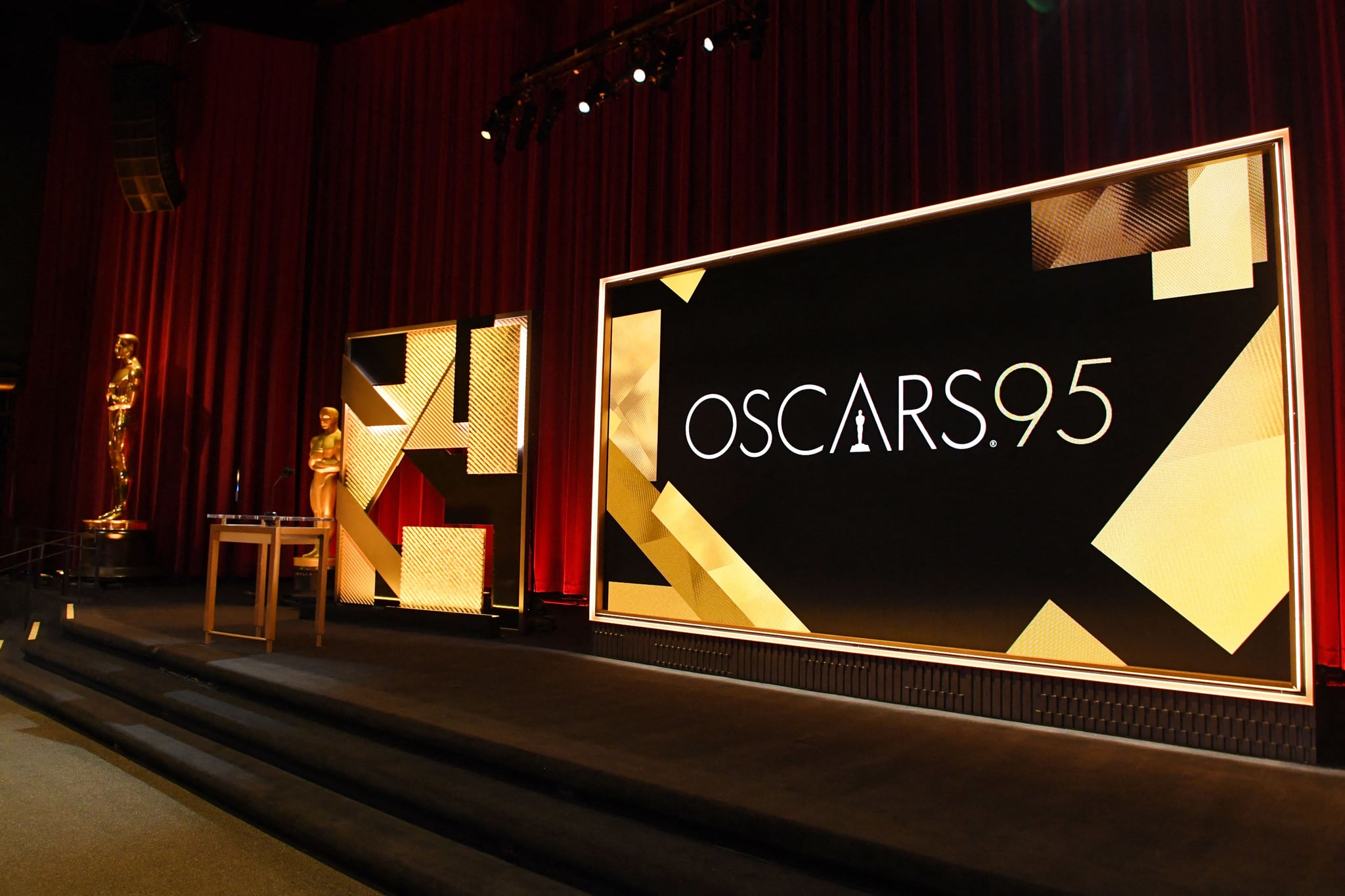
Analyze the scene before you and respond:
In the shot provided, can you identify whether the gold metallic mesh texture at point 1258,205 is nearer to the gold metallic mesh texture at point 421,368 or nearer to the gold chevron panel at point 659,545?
the gold chevron panel at point 659,545

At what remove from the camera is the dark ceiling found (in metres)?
7.93

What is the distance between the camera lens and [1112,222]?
283 centimetres

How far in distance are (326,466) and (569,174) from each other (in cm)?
272

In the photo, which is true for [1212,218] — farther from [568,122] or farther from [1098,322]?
[568,122]

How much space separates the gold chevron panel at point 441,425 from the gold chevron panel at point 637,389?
1.27 m

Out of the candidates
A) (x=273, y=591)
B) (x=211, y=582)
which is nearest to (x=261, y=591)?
(x=211, y=582)

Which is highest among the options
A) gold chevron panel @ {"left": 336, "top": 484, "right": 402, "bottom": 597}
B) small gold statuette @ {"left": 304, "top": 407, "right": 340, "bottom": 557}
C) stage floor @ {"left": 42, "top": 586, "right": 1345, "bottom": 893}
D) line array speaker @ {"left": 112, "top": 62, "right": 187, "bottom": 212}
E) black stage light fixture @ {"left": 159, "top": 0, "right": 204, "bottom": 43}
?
black stage light fixture @ {"left": 159, "top": 0, "right": 204, "bottom": 43}

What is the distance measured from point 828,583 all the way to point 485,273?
4322 mm

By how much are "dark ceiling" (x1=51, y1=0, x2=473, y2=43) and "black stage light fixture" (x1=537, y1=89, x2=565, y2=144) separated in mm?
3322

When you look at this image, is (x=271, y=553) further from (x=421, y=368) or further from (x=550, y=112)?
(x=550, y=112)

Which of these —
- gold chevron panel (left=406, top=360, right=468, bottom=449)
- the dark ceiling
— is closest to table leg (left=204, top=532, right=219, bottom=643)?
gold chevron panel (left=406, top=360, right=468, bottom=449)

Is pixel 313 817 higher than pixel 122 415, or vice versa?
pixel 122 415

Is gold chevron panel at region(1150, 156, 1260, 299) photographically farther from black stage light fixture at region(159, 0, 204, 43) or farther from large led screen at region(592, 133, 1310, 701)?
black stage light fixture at region(159, 0, 204, 43)

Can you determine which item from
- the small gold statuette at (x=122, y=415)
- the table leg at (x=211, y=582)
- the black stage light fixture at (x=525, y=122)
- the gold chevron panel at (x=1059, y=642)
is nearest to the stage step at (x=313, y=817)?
the table leg at (x=211, y=582)
